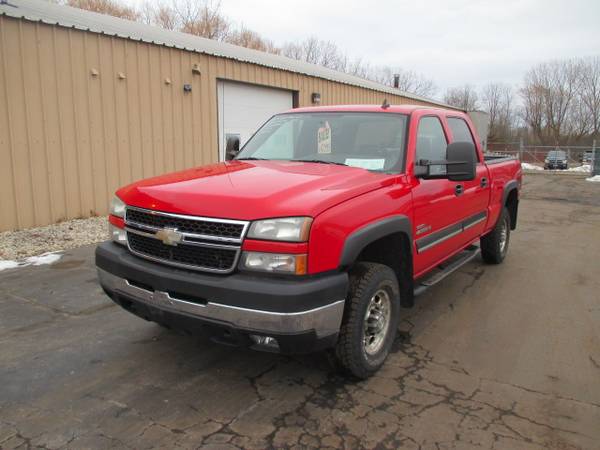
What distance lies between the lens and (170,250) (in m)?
3.06

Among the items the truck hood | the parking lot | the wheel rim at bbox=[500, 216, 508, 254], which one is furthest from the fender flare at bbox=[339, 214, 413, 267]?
the wheel rim at bbox=[500, 216, 508, 254]

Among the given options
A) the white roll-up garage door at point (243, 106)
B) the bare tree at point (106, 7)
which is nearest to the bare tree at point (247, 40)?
the bare tree at point (106, 7)

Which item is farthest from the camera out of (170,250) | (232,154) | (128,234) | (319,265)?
(232,154)

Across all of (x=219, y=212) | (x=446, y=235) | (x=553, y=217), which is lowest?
(x=553, y=217)

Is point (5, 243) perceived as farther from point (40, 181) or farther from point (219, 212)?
point (219, 212)

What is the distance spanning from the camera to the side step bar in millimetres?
4178

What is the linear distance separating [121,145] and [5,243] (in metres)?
2.89

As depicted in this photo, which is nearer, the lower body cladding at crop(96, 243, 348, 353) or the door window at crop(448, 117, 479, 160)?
the lower body cladding at crop(96, 243, 348, 353)

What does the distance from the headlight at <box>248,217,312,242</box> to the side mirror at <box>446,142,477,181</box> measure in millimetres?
1626

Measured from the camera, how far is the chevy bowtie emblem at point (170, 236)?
117 inches

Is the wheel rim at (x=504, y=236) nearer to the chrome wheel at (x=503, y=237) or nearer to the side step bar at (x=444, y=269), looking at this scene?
the chrome wheel at (x=503, y=237)

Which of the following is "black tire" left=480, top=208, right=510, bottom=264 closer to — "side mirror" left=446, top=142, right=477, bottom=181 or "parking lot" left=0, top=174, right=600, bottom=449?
"parking lot" left=0, top=174, right=600, bottom=449

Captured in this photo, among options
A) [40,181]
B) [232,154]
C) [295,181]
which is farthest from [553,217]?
[40,181]

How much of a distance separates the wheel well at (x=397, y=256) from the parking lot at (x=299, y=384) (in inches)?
22.6
